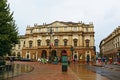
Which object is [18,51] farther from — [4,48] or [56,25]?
[4,48]

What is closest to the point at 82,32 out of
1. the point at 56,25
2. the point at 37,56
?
the point at 56,25

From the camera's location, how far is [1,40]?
1232 inches

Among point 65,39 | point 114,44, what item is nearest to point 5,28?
point 65,39

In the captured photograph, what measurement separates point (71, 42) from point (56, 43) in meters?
6.14

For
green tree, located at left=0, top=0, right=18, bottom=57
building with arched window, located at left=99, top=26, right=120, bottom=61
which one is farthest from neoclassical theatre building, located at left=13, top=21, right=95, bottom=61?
green tree, located at left=0, top=0, right=18, bottom=57

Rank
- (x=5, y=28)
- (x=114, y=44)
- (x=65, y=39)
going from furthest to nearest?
1. (x=114, y=44)
2. (x=65, y=39)
3. (x=5, y=28)

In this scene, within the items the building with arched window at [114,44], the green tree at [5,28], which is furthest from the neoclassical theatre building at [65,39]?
the green tree at [5,28]

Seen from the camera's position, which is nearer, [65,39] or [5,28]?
[5,28]

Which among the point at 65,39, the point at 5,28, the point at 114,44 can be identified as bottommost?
the point at 5,28

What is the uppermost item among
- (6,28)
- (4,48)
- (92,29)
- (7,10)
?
(92,29)

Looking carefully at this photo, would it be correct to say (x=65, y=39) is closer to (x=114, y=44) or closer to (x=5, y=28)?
(x=114, y=44)

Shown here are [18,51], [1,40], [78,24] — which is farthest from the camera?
[18,51]

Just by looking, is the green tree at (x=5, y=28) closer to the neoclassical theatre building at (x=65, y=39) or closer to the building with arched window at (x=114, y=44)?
the building with arched window at (x=114, y=44)

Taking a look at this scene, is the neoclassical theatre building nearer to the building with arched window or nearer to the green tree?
the building with arched window
